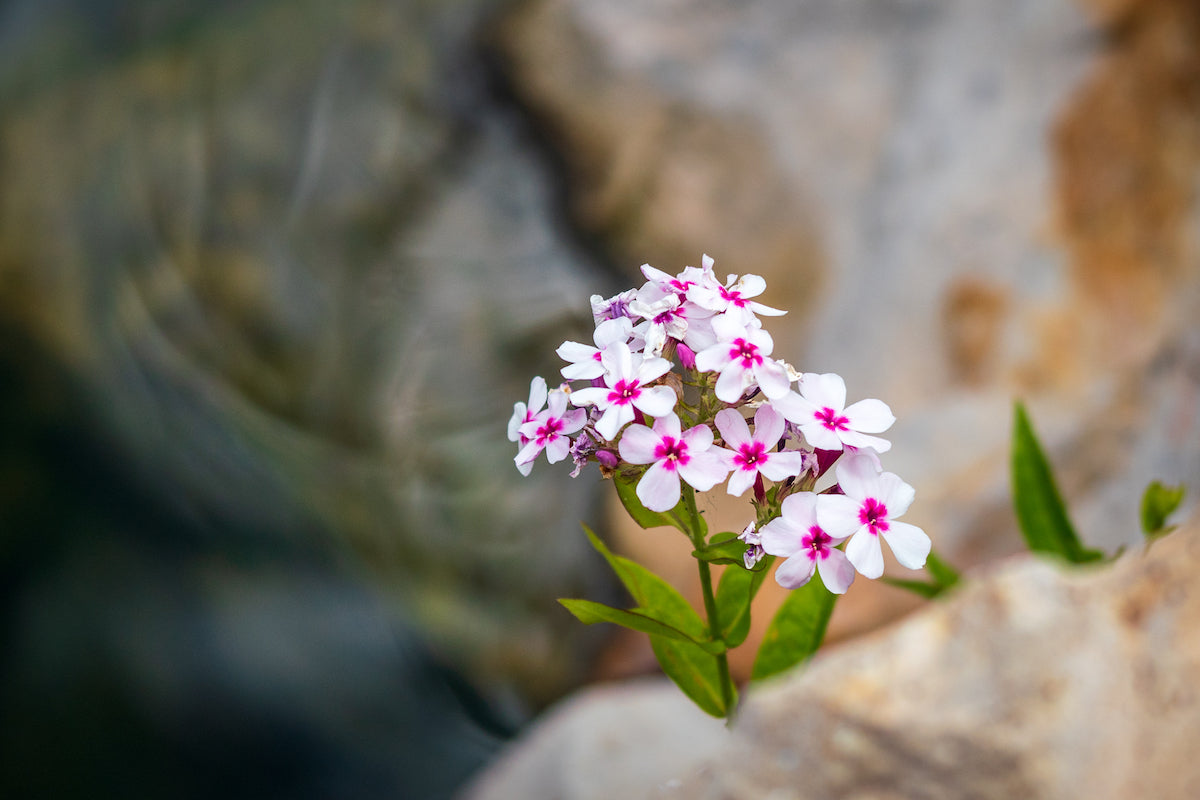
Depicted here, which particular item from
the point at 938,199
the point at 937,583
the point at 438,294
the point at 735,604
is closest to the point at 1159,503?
the point at 937,583

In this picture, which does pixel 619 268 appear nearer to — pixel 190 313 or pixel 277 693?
pixel 190 313

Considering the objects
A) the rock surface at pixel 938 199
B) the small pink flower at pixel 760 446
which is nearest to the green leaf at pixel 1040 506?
the rock surface at pixel 938 199

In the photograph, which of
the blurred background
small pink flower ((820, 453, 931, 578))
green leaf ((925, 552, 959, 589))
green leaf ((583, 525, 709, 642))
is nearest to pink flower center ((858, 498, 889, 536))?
small pink flower ((820, 453, 931, 578))

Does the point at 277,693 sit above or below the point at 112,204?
below

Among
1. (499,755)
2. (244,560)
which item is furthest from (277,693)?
(499,755)

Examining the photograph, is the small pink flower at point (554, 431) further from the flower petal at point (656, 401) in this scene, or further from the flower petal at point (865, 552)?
the flower petal at point (865, 552)

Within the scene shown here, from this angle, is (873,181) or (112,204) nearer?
(873,181)
